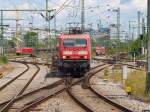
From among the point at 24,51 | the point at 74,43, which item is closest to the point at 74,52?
the point at 74,43

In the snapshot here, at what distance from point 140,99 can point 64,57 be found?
15247 mm

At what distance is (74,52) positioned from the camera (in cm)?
3434

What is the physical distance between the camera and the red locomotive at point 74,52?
34.3 meters

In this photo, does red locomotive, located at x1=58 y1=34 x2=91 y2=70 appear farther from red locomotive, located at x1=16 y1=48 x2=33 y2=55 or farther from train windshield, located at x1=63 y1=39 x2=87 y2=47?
red locomotive, located at x1=16 y1=48 x2=33 y2=55

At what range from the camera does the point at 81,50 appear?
34.4 m

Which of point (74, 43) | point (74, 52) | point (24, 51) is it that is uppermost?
point (74, 43)

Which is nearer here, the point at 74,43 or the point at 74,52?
the point at 74,52

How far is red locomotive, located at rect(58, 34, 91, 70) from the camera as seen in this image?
3434 cm

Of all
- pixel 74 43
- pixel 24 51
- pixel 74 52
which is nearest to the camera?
pixel 74 52

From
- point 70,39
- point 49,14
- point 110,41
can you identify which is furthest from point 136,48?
point 70,39

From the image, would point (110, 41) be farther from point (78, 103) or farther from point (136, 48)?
point (78, 103)

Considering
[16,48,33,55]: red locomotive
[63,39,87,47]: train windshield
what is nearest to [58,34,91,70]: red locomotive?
[63,39,87,47]: train windshield

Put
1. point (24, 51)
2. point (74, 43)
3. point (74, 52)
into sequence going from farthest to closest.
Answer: point (24, 51) < point (74, 43) < point (74, 52)

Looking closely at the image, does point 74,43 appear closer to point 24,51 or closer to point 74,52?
point 74,52
